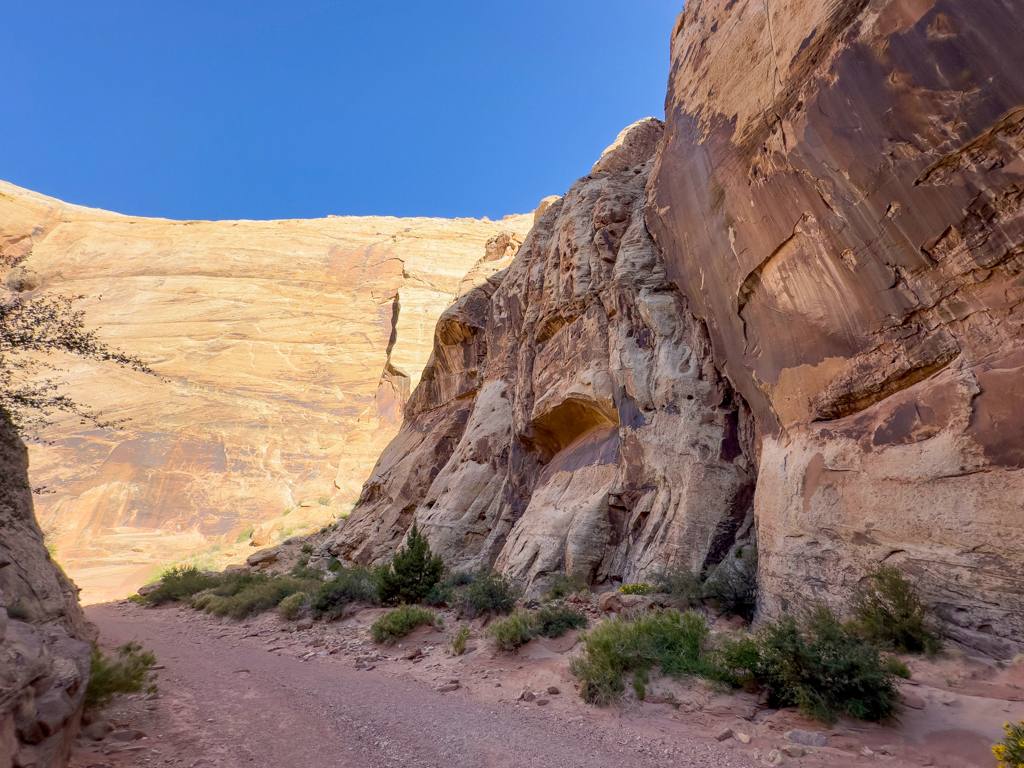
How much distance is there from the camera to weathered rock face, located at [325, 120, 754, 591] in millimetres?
11047

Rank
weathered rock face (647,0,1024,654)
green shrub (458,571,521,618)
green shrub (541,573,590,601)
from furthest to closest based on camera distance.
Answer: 1. green shrub (541,573,590,601)
2. green shrub (458,571,521,618)
3. weathered rock face (647,0,1024,654)

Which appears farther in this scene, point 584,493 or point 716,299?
point 584,493

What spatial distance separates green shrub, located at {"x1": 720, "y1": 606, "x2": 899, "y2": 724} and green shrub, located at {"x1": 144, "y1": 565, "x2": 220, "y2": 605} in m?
17.8

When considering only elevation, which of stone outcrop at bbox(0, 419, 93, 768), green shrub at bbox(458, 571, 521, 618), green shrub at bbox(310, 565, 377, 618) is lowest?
green shrub at bbox(310, 565, 377, 618)

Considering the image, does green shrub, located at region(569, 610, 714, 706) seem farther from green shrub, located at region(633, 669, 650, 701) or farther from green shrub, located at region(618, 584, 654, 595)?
green shrub, located at region(618, 584, 654, 595)

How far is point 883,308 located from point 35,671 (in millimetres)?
9889

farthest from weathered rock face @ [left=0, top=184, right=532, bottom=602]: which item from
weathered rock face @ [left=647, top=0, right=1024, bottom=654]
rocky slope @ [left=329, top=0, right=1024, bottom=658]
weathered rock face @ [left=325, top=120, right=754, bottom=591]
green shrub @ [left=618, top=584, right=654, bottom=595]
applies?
green shrub @ [left=618, top=584, right=654, bottom=595]

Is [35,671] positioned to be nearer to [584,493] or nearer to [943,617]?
[943,617]

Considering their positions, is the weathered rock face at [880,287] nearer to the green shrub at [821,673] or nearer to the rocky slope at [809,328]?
the rocky slope at [809,328]

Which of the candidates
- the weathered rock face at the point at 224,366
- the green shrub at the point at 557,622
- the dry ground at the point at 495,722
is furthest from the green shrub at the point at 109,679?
the weathered rock face at the point at 224,366

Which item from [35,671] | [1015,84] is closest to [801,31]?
[1015,84]

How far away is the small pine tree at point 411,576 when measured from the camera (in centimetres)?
1191

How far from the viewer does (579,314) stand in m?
15.7

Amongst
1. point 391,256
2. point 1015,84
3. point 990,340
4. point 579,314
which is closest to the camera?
point 1015,84
